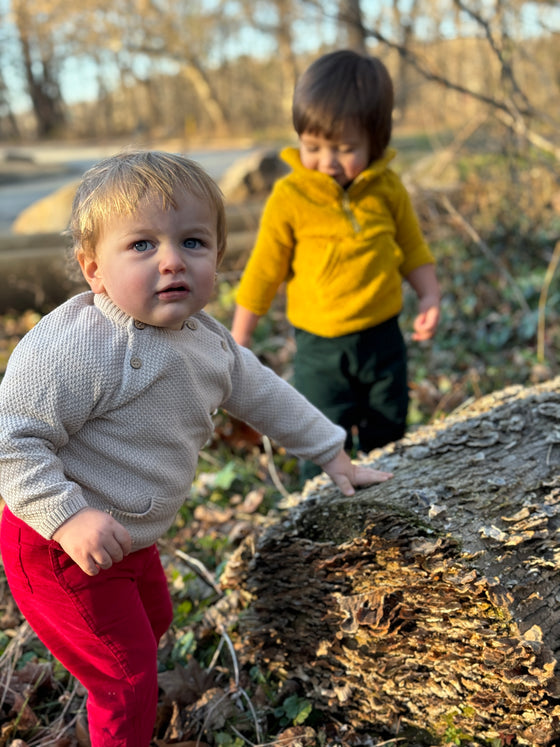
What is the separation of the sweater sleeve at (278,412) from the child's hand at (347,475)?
4 centimetres

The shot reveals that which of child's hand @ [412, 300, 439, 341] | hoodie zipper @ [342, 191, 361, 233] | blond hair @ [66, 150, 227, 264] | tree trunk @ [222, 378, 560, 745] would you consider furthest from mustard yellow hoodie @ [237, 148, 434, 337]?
blond hair @ [66, 150, 227, 264]

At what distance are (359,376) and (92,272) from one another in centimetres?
152

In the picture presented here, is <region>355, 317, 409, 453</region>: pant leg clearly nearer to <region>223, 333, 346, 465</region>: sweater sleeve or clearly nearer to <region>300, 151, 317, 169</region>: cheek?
<region>300, 151, 317, 169</region>: cheek

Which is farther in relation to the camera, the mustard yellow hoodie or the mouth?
the mustard yellow hoodie

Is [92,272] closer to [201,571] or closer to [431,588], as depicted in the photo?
[431,588]

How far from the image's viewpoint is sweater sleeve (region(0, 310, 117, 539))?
58.2 inches

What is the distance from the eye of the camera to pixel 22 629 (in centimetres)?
245

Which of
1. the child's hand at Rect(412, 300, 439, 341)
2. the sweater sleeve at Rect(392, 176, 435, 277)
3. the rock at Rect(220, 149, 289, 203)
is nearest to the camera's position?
the sweater sleeve at Rect(392, 176, 435, 277)

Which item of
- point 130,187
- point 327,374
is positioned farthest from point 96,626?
point 327,374

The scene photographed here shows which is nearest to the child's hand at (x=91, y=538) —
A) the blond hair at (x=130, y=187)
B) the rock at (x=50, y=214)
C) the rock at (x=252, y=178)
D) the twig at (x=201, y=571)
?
the blond hair at (x=130, y=187)

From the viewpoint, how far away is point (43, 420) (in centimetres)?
150

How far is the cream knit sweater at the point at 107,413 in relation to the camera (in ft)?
4.89

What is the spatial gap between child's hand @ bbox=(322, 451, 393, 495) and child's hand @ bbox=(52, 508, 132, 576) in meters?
0.79

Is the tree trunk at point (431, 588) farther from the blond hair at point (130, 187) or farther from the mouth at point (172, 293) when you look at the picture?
the blond hair at point (130, 187)
